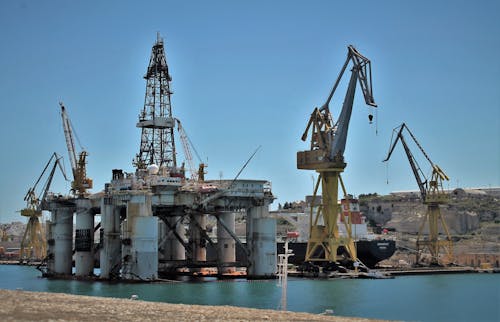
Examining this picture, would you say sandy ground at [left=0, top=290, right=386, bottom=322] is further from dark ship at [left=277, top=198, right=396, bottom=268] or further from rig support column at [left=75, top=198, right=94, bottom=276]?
dark ship at [left=277, top=198, right=396, bottom=268]

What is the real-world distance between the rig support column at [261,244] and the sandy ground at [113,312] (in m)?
27.0

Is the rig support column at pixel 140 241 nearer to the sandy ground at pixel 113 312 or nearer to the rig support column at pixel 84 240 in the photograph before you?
the rig support column at pixel 84 240

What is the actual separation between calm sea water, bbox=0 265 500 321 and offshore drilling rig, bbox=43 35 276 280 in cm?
302

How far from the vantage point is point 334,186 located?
63750 mm

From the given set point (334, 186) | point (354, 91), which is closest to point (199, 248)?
point (334, 186)

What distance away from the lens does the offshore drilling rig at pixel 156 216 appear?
55.6 metres

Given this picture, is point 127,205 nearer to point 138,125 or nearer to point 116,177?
point 116,177

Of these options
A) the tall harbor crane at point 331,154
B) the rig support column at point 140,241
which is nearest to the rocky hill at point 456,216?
the tall harbor crane at point 331,154

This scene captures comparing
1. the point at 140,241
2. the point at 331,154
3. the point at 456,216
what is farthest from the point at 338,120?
the point at 456,216

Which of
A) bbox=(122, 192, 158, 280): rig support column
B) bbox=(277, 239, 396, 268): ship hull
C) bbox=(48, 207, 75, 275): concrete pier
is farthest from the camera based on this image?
bbox=(277, 239, 396, 268): ship hull

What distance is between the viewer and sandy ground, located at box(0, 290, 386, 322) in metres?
28.1

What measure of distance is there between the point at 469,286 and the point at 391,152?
1123 inches

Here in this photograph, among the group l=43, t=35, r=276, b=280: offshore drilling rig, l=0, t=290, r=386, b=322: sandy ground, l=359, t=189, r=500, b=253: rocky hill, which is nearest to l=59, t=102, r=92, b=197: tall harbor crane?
l=43, t=35, r=276, b=280: offshore drilling rig

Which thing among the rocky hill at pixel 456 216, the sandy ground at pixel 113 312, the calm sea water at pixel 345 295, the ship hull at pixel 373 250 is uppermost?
the rocky hill at pixel 456 216
